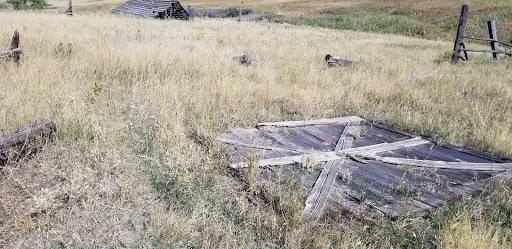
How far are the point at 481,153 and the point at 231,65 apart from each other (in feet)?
20.1

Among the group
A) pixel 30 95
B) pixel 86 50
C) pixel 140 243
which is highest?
pixel 86 50

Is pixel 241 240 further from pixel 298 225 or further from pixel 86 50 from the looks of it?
pixel 86 50

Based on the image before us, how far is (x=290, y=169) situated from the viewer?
4074 millimetres

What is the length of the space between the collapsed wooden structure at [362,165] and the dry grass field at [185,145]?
0.19m

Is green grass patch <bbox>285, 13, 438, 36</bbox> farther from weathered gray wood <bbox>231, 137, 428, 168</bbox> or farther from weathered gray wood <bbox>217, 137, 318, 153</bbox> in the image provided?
weathered gray wood <bbox>217, 137, 318, 153</bbox>

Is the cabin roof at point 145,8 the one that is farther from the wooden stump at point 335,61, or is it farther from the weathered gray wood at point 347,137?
the weathered gray wood at point 347,137

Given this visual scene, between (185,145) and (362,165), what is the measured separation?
2.17 metres

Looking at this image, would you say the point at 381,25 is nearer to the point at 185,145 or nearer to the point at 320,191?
the point at 185,145

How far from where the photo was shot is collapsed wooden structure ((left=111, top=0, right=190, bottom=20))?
→ 2923 cm

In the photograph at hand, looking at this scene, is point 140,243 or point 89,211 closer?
point 140,243

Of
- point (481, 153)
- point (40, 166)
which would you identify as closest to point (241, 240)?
point (40, 166)

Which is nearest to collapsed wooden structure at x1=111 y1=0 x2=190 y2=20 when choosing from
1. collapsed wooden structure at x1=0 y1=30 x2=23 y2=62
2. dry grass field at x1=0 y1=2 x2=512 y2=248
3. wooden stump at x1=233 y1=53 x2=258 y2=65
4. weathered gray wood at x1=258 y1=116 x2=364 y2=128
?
wooden stump at x1=233 y1=53 x2=258 y2=65

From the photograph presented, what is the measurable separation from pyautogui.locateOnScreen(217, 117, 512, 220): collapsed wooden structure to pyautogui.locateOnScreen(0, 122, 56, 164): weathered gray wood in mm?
2105

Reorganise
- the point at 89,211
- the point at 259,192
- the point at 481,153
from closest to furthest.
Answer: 1. the point at 89,211
2. the point at 259,192
3. the point at 481,153
